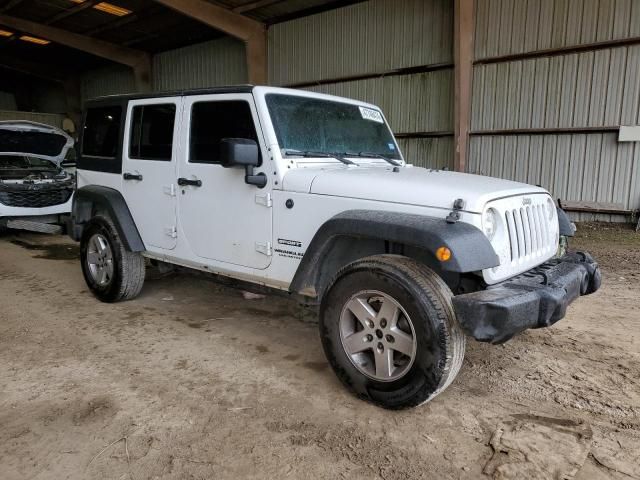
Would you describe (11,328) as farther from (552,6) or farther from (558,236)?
(552,6)

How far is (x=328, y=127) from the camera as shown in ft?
12.8

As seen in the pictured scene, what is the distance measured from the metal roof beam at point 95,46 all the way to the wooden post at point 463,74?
12.5 m

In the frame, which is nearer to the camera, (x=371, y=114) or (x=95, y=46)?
(x=371, y=114)

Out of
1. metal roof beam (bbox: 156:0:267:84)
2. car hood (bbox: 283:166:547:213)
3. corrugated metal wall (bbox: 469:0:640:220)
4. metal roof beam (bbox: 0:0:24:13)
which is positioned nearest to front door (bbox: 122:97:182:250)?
car hood (bbox: 283:166:547:213)

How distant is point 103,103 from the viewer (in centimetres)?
493

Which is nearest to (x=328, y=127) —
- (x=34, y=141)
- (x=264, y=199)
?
(x=264, y=199)

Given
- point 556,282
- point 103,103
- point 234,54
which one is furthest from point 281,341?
point 234,54

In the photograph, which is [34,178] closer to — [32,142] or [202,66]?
[32,142]

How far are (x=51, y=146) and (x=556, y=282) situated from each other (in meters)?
9.35

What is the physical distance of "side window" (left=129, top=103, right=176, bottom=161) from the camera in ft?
13.7

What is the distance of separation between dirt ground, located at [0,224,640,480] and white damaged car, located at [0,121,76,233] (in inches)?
168

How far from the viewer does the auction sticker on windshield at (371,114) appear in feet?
14.2

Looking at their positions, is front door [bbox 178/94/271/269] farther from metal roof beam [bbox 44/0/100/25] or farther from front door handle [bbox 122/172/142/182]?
metal roof beam [bbox 44/0/100/25]

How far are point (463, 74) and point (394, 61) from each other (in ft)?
7.03
